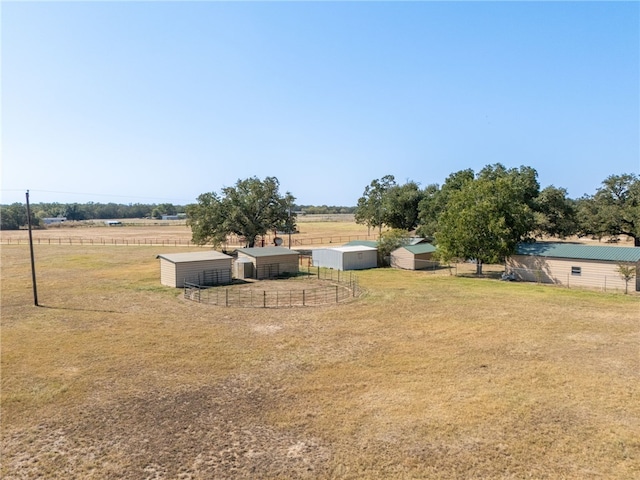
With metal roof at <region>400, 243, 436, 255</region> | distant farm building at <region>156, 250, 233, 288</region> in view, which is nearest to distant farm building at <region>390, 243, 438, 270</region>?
metal roof at <region>400, 243, 436, 255</region>

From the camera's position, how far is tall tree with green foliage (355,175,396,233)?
2635 inches

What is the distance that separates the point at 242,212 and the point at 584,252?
33.6 meters

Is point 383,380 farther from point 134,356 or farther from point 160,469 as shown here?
point 134,356

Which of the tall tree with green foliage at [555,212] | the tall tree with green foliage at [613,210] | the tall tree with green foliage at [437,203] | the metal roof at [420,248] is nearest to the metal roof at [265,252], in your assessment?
the metal roof at [420,248]

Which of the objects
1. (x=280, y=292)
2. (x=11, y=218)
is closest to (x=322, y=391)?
(x=280, y=292)

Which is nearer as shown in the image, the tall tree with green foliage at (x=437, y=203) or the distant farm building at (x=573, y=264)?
the distant farm building at (x=573, y=264)

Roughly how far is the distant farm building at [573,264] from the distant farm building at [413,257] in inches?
325

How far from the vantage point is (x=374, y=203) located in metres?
69.1

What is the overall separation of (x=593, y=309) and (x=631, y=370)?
994cm

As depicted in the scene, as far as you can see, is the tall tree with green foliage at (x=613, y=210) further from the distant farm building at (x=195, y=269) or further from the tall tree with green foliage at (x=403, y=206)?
the distant farm building at (x=195, y=269)

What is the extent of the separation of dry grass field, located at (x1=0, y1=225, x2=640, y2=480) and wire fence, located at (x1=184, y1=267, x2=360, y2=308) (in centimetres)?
196

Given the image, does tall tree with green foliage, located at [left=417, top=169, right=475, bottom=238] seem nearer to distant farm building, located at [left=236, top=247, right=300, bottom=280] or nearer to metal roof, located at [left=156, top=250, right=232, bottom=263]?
distant farm building, located at [left=236, top=247, right=300, bottom=280]

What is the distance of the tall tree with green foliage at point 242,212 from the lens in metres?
48.5

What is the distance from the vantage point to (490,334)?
18.8 m
